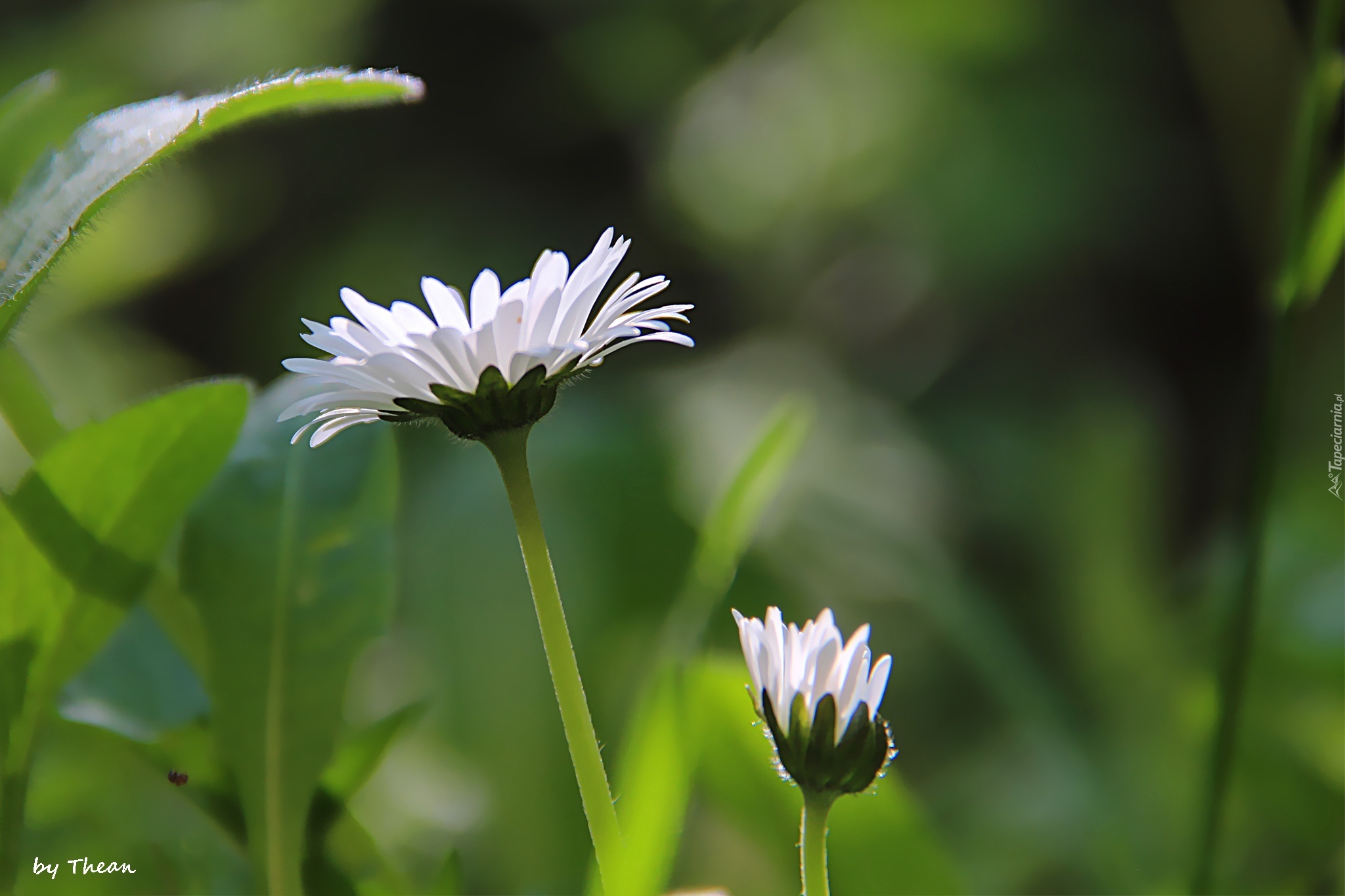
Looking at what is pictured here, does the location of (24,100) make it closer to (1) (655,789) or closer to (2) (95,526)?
(2) (95,526)

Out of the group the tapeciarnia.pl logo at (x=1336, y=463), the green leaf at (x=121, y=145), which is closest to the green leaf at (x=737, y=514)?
the green leaf at (x=121, y=145)

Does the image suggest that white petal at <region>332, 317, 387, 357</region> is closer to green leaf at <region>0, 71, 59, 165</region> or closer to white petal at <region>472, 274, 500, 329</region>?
white petal at <region>472, 274, 500, 329</region>

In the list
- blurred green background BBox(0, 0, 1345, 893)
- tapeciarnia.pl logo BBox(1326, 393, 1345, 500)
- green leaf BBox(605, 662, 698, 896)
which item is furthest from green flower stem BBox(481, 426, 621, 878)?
tapeciarnia.pl logo BBox(1326, 393, 1345, 500)

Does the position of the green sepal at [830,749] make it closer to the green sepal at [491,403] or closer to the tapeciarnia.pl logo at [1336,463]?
the green sepal at [491,403]

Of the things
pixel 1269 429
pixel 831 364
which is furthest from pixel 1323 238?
pixel 831 364

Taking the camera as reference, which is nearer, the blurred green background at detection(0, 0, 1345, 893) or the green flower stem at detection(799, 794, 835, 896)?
the green flower stem at detection(799, 794, 835, 896)

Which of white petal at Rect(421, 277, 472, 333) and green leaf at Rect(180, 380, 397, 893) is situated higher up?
white petal at Rect(421, 277, 472, 333)
